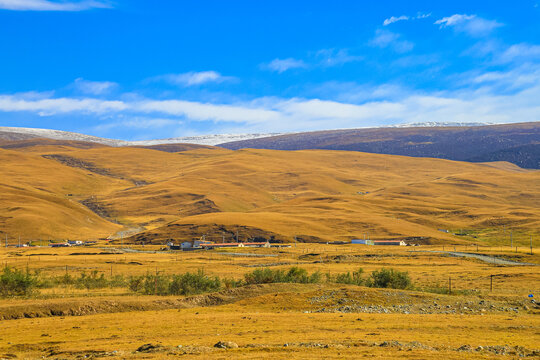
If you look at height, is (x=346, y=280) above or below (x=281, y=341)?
below

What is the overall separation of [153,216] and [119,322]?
156854mm

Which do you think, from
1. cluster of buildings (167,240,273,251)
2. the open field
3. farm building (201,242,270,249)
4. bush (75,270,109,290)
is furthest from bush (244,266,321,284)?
farm building (201,242,270,249)

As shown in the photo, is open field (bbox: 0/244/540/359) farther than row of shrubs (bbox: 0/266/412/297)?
No

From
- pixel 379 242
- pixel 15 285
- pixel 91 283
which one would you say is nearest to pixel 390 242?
pixel 379 242

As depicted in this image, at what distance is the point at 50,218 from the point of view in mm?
145500

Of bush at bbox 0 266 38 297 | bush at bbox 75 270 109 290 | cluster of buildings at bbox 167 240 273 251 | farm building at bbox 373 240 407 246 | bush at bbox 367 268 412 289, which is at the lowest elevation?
farm building at bbox 373 240 407 246

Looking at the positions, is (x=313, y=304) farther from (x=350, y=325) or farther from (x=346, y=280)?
(x=346, y=280)

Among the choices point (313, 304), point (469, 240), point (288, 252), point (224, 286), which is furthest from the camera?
point (469, 240)

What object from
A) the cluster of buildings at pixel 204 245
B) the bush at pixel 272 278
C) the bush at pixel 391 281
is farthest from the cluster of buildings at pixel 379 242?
the bush at pixel 391 281

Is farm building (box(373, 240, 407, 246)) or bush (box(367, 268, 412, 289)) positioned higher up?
bush (box(367, 268, 412, 289))

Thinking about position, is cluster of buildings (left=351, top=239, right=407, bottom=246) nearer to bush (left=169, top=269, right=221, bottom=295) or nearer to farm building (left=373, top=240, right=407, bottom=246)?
farm building (left=373, top=240, right=407, bottom=246)

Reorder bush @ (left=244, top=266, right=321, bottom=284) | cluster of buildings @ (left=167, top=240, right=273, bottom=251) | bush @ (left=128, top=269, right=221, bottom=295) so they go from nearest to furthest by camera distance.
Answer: bush @ (left=128, top=269, right=221, bottom=295), bush @ (left=244, top=266, right=321, bottom=284), cluster of buildings @ (left=167, top=240, right=273, bottom=251)

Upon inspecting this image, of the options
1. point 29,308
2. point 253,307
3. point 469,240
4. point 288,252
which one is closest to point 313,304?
point 253,307

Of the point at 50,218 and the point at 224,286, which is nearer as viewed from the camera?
the point at 224,286
